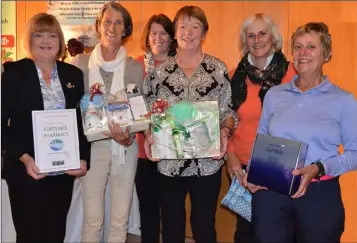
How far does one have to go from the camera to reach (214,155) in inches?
102

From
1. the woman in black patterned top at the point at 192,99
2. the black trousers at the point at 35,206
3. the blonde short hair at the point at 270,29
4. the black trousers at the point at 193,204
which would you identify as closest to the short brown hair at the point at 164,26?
the woman in black patterned top at the point at 192,99

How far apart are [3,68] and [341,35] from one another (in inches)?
88.4

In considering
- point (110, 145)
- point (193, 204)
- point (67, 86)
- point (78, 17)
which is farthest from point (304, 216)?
point (78, 17)

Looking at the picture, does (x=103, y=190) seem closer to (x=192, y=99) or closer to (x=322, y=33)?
(x=192, y=99)

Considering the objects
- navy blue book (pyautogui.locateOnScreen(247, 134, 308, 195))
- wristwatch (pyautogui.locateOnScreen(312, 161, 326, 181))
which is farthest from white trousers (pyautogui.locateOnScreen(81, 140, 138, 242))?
wristwatch (pyautogui.locateOnScreen(312, 161, 326, 181))

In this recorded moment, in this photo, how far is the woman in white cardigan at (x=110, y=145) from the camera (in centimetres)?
285

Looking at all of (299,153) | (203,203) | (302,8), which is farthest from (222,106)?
(302,8)

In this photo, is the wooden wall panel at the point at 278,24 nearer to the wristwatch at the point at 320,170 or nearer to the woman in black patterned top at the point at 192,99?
the woman in black patterned top at the point at 192,99

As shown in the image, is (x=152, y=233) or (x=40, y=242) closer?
(x=40, y=242)

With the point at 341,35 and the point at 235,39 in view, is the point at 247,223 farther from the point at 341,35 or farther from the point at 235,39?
the point at 235,39

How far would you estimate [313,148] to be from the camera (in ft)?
7.06

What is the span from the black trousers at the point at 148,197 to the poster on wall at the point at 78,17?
7.58ft

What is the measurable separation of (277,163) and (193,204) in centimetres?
77

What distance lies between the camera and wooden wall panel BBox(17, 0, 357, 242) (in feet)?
10.7
